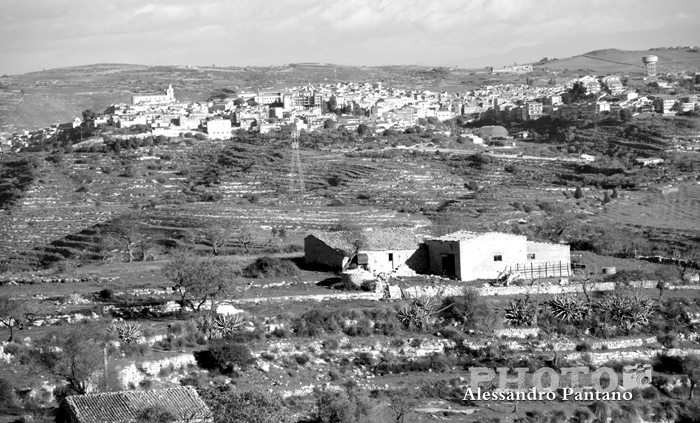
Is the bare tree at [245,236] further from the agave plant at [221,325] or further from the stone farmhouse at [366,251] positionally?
the agave plant at [221,325]

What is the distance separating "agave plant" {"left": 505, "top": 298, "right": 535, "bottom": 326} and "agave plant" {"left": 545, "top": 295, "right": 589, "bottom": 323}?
0.64 m

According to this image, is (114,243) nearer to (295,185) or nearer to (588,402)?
(295,185)

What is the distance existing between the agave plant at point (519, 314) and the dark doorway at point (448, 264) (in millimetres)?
4721

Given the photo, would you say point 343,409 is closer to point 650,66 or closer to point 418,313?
point 418,313

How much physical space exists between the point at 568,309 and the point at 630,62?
158 meters

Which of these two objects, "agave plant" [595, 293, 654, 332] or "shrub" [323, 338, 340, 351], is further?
"agave plant" [595, 293, 654, 332]

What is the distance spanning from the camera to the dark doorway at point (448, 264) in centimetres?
3831

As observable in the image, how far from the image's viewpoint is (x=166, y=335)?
1141 inches

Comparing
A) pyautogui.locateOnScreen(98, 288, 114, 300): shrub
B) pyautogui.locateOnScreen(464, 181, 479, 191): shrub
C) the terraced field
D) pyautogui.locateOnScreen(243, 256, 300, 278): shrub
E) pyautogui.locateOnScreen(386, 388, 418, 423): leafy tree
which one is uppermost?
pyautogui.locateOnScreen(98, 288, 114, 300): shrub

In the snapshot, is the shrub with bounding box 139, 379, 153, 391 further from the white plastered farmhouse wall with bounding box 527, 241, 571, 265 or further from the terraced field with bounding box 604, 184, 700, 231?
the terraced field with bounding box 604, 184, 700, 231

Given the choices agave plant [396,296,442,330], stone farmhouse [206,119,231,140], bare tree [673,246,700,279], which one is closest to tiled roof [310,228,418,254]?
agave plant [396,296,442,330]

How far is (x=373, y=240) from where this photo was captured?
3931 cm

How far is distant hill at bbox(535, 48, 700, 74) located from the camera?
166875 millimetres

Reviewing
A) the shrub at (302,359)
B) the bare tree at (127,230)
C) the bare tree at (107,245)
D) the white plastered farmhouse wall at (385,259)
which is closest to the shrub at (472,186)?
the bare tree at (127,230)
